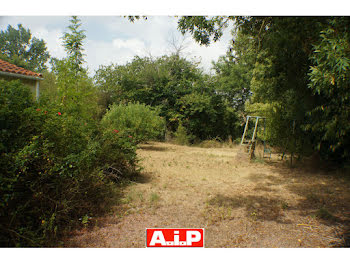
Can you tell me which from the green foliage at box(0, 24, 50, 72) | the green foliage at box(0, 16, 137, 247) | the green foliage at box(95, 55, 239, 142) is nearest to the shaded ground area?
the green foliage at box(0, 16, 137, 247)

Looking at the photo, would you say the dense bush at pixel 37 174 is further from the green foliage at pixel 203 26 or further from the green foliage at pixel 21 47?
the green foliage at pixel 203 26

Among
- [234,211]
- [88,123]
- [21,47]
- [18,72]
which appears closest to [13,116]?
[21,47]

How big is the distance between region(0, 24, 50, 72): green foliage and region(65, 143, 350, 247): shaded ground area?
5.96 ft

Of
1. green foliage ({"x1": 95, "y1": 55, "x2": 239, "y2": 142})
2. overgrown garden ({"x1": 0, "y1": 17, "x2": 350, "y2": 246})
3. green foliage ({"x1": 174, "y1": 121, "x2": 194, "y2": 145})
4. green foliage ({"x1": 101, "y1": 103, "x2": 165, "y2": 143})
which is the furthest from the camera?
green foliage ({"x1": 95, "y1": 55, "x2": 239, "y2": 142})

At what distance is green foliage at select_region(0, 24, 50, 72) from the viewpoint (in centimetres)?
206

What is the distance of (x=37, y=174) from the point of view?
7.04 ft

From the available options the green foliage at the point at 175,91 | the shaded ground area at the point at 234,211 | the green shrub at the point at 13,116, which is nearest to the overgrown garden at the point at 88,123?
the green shrub at the point at 13,116

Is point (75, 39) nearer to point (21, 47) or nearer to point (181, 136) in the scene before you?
point (21, 47)

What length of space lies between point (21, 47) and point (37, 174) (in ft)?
4.02

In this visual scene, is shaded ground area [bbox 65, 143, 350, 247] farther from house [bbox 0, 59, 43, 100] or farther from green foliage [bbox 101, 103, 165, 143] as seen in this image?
green foliage [bbox 101, 103, 165, 143]

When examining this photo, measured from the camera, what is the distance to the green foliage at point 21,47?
2.06m

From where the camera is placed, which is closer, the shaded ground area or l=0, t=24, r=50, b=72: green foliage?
l=0, t=24, r=50, b=72: green foliage

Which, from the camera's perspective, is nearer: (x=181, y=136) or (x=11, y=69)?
(x=11, y=69)

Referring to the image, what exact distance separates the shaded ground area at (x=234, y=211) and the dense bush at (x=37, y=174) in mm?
275
